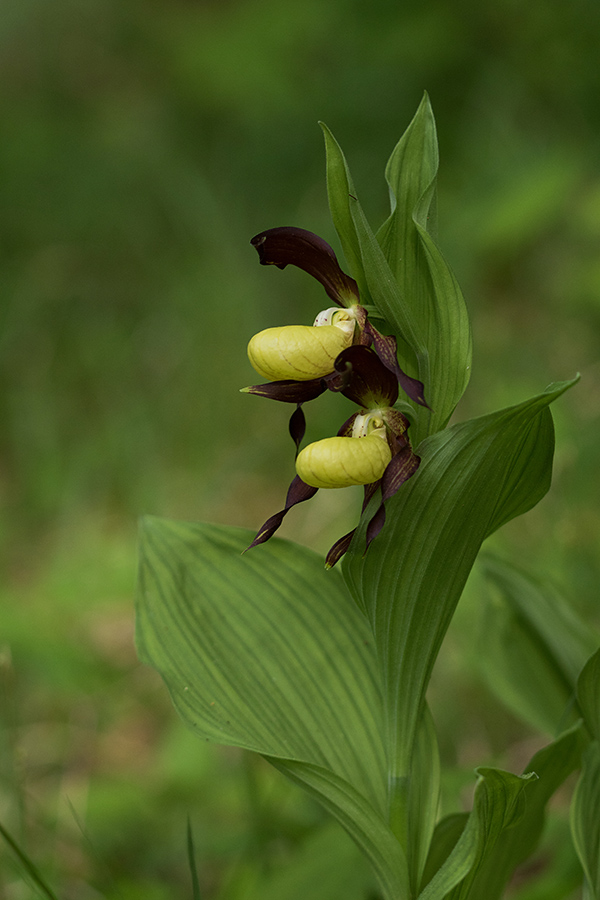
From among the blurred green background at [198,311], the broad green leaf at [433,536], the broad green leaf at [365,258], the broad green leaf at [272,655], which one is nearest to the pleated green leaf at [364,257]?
the broad green leaf at [365,258]

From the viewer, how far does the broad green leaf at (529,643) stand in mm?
974

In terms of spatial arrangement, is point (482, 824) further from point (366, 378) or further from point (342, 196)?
point (342, 196)

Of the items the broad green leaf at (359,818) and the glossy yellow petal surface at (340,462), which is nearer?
the glossy yellow petal surface at (340,462)

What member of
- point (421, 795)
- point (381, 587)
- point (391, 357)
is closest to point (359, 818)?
point (421, 795)

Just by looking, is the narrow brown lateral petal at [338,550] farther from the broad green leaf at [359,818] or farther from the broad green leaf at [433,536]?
the broad green leaf at [359,818]

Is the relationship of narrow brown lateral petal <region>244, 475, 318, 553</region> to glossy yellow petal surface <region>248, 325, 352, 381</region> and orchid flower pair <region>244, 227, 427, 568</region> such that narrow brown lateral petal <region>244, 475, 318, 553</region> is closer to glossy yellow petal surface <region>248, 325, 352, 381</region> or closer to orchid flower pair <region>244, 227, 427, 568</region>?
Answer: orchid flower pair <region>244, 227, 427, 568</region>

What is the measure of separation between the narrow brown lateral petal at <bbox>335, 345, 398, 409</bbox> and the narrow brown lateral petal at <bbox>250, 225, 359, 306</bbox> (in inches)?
2.8

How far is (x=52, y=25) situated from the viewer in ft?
14.6

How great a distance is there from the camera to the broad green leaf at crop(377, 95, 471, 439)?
689 millimetres

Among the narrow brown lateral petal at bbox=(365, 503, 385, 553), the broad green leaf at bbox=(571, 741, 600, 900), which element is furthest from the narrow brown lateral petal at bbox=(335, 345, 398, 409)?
the broad green leaf at bbox=(571, 741, 600, 900)

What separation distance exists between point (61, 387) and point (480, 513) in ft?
8.01

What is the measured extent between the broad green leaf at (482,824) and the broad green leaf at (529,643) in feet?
1.03

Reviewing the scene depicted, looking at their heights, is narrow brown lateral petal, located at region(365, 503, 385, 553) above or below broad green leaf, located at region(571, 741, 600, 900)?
above

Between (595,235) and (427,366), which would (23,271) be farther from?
(427,366)
